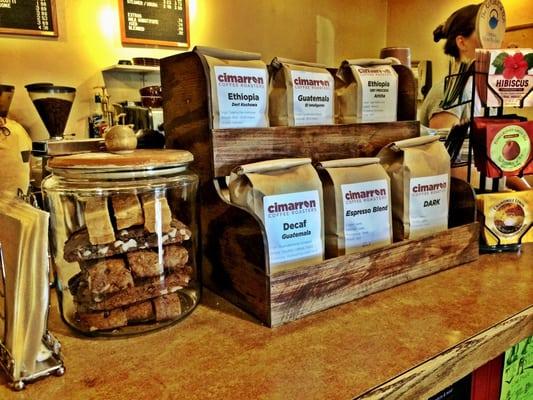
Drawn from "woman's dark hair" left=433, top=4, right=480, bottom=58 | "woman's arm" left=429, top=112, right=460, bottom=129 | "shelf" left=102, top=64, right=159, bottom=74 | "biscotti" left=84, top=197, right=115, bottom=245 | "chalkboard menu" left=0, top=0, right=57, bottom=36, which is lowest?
"biscotti" left=84, top=197, right=115, bottom=245

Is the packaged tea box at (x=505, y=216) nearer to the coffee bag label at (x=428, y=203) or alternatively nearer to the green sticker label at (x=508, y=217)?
the green sticker label at (x=508, y=217)

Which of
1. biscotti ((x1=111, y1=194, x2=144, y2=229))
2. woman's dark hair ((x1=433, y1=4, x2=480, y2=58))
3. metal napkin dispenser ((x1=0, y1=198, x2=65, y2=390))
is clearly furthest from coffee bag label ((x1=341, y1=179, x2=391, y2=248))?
woman's dark hair ((x1=433, y1=4, x2=480, y2=58))

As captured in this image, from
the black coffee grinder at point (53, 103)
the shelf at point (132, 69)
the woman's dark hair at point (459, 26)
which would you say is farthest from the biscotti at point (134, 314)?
the shelf at point (132, 69)

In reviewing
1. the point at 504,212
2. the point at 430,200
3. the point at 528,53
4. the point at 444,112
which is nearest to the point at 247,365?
the point at 430,200

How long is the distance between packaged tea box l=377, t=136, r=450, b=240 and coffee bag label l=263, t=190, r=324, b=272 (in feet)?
0.65

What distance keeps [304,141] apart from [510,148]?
464 millimetres

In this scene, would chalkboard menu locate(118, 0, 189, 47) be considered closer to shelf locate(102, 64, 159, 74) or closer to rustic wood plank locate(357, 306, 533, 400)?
shelf locate(102, 64, 159, 74)

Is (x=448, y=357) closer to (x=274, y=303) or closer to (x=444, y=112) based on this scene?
(x=274, y=303)

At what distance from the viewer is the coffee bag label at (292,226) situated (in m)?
0.72

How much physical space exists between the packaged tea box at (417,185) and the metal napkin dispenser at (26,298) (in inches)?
23.9

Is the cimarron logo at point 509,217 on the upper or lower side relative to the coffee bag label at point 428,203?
lower

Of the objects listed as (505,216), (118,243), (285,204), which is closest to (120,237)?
(118,243)

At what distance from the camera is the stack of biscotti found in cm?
64

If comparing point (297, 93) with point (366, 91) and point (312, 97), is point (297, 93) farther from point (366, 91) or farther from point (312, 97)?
point (366, 91)
